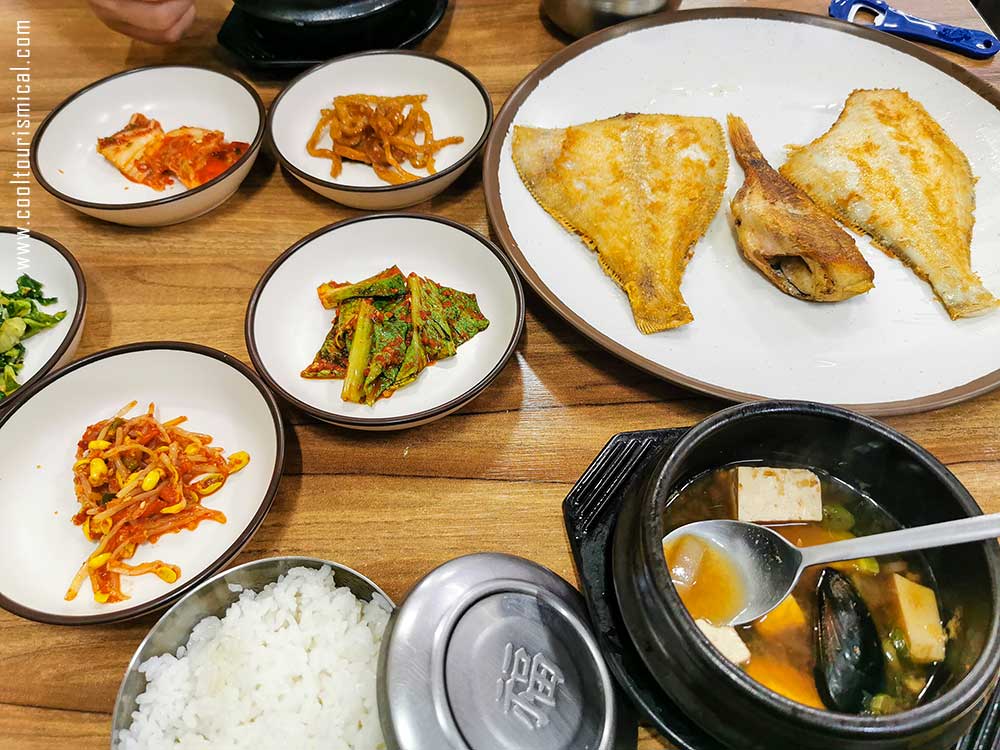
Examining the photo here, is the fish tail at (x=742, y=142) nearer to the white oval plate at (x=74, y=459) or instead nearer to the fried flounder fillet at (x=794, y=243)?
the fried flounder fillet at (x=794, y=243)

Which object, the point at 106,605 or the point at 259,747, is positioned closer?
the point at 259,747

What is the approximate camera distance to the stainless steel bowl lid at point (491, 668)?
1.00 m

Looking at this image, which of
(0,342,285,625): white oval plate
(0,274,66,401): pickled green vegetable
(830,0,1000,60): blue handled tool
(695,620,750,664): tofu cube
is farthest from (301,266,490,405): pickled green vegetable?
(830,0,1000,60): blue handled tool

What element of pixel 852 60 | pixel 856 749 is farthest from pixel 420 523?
pixel 852 60

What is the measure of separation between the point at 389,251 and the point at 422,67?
800mm

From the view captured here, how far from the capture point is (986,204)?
1.90 meters

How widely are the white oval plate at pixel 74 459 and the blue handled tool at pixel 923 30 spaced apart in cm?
240

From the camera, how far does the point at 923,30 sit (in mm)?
2355

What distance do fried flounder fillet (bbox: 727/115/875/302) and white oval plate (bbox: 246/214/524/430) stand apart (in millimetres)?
658

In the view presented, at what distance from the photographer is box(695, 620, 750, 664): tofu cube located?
102 cm

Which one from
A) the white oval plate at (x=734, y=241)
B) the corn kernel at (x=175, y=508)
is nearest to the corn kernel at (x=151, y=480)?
the corn kernel at (x=175, y=508)

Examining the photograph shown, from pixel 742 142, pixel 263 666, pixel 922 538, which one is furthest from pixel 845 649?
pixel 742 142

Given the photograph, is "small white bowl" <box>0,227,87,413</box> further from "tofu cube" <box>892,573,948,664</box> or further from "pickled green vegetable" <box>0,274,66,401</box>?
"tofu cube" <box>892,573,948,664</box>

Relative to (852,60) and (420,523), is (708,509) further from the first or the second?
(852,60)
